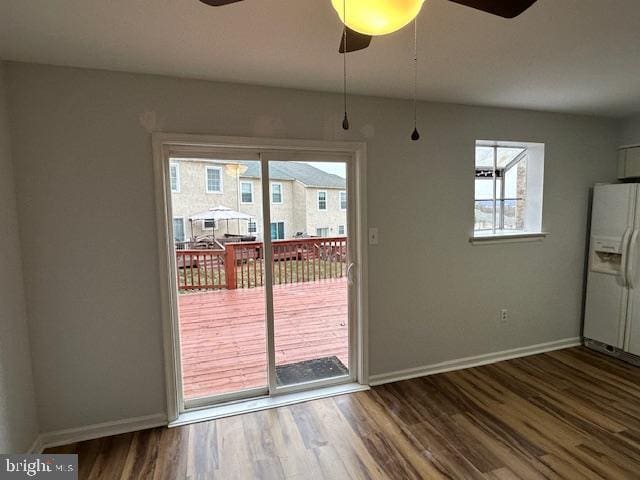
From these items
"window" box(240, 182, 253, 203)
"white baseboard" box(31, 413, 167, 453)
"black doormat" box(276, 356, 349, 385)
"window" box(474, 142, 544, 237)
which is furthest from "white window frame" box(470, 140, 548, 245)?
"white baseboard" box(31, 413, 167, 453)

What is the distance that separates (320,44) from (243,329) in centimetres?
219

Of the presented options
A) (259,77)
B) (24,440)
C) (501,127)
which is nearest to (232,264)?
(259,77)

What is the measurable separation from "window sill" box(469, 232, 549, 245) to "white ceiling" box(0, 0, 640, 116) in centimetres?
128

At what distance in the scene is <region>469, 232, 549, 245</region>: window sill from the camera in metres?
3.21

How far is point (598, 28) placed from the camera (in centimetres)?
171

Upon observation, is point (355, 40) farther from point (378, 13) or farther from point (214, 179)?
point (214, 179)

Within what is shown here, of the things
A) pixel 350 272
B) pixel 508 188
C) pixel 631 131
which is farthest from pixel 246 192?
pixel 631 131

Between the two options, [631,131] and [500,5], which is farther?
[631,131]

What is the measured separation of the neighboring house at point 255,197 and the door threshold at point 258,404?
129 cm

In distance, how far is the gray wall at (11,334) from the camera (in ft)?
6.19

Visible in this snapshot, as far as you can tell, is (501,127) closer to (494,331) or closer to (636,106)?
(636,106)

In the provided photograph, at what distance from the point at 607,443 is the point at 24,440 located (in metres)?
3.59

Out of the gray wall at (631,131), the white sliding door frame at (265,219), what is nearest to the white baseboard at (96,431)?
the white sliding door frame at (265,219)

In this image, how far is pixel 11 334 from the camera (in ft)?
6.48
